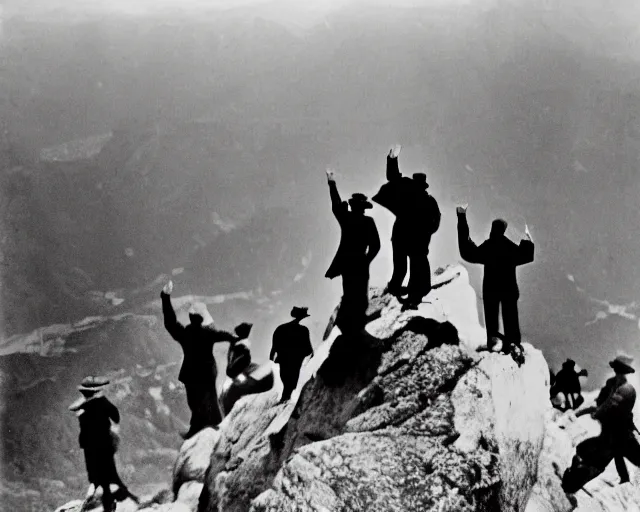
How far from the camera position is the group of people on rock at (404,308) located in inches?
296

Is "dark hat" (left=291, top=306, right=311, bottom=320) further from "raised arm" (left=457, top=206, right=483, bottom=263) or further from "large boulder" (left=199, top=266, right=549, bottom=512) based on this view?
"raised arm" (left=457, top=206, right=483, bottom=263)

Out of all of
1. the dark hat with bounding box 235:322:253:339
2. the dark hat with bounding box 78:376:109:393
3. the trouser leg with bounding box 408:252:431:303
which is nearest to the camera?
the trouser leg with bounding box 408:252:431:303

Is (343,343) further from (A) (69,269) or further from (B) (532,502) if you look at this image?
(A) (69,269)

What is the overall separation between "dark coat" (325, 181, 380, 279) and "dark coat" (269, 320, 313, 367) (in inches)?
85.3

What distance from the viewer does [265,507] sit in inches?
188

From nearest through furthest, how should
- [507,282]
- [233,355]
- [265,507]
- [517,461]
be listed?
[265,507], [517,461], [507,282], [233,355]

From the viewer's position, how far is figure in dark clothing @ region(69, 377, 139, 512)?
28.5 ft

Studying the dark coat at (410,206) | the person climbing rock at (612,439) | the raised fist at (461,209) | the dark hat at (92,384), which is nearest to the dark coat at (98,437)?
the dark hat at (92,384)

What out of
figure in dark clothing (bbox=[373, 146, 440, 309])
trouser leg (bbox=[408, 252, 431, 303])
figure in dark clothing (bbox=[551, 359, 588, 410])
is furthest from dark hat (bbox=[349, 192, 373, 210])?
figure in dark clothing (bbox=[551, 359, 588, 410])

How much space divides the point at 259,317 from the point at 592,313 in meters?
67.6

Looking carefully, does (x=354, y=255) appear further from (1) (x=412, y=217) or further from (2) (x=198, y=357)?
(2) (x=198, y=357)

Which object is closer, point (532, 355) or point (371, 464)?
point (371, 464)

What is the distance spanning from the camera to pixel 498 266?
777cm

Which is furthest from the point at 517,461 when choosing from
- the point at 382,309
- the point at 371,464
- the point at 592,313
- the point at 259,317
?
the point at 259,317
